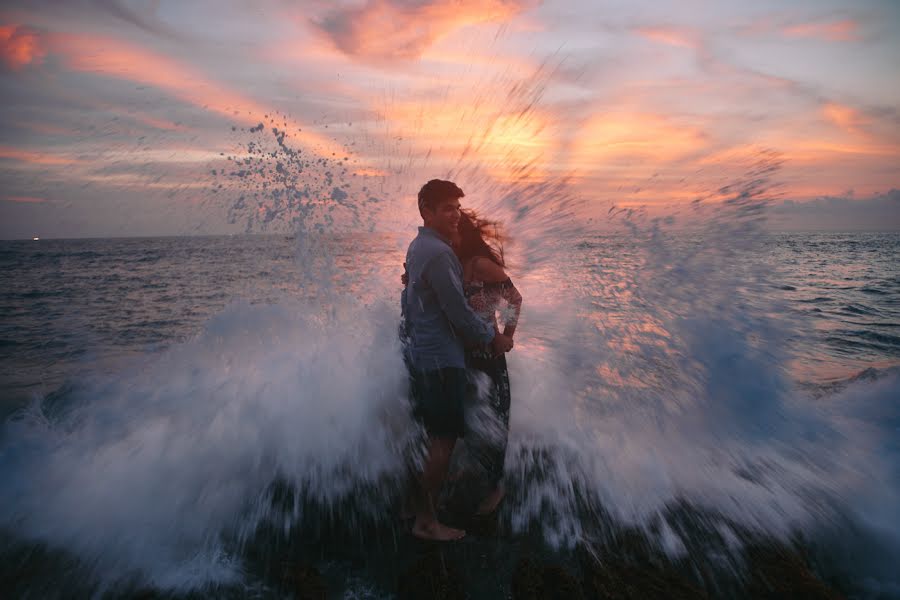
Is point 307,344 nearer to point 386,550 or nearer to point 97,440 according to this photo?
point 97,440

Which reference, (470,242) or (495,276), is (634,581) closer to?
(495,276)

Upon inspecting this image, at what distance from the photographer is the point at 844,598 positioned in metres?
2.59

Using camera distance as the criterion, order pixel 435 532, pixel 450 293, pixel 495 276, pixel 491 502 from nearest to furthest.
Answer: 1. pixel 450 293
2. pixel 435 532
3. pixel 495 276
4. pixel 491 502

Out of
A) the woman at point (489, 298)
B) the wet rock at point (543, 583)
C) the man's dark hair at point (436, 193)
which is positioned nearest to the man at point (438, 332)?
the man's dark hair at point (436, 193)

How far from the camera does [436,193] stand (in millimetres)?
2922

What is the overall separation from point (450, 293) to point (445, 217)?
0.49m

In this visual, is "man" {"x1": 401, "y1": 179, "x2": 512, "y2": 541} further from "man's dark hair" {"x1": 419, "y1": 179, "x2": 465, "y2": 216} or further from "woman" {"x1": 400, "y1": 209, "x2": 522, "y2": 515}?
"woman" {"x1": 400, "y1": 209, "x2": 522, "y2": 515}

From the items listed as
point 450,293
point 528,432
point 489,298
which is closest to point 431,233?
point 450,293

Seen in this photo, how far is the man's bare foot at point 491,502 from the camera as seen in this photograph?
3340 millimetres

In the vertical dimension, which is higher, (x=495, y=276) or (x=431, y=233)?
(x=431, y=233)

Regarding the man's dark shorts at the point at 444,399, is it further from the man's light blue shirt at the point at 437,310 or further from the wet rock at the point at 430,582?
the wet rock at the point at 430,582

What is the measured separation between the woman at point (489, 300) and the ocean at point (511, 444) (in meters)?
0.41

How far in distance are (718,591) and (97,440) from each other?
422cm

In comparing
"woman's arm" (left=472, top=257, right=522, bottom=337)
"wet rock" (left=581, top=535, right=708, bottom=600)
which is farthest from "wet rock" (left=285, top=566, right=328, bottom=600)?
"woman's arm" (left=472, top=257, right=522, bottom=337)
